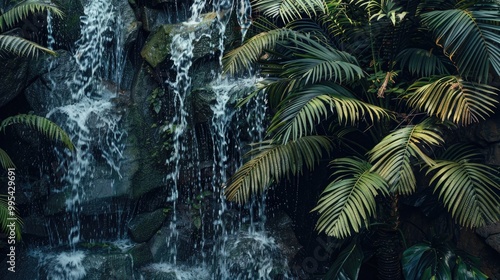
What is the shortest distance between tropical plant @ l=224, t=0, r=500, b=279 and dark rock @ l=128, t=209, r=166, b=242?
152 cm

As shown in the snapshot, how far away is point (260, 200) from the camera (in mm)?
6160

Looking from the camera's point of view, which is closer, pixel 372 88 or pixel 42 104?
pixel 372 88

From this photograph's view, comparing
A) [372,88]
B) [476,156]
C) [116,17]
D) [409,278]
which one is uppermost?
[116,17]

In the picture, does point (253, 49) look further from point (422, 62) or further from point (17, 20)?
point (17, 20)

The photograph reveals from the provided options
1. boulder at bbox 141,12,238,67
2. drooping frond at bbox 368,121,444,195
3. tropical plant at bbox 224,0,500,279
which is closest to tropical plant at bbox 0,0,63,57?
boulder at bbox 141,12,238,67

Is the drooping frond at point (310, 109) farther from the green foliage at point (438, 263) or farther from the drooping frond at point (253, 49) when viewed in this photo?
the green foliage at point (438, 263)

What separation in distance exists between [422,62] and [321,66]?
1.06 metres

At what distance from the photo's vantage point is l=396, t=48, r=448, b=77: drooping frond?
491cm

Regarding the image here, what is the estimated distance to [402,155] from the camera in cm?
420

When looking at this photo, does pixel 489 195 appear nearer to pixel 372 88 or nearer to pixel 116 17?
pixel 372 88

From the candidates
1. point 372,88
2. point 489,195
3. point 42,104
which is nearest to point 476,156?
point 489,195

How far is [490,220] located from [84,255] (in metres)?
4.01

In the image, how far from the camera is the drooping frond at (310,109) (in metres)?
4.31

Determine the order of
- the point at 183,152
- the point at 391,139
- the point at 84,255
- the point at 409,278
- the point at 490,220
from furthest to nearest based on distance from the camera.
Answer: the point at 183,152
the point at 84,255
the point at 409,278
the point at 391,139
the point at 490,220
